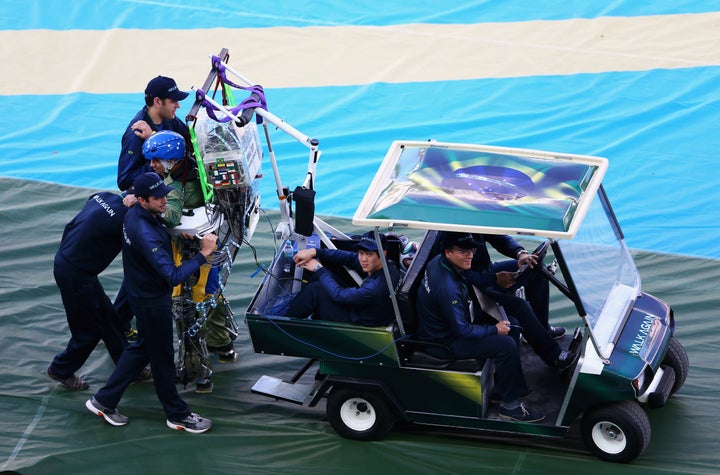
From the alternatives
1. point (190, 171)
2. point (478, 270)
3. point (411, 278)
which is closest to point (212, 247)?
point (190, 171)

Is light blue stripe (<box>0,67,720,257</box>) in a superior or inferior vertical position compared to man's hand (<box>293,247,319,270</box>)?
inferior

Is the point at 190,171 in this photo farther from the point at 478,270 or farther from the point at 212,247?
the point at 478,270

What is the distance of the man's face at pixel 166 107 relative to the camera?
6.54 m

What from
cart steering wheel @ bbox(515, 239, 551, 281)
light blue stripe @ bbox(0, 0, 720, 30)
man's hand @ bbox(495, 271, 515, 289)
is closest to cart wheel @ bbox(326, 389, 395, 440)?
man's hand @ bbox(495, 271, 515, 289)

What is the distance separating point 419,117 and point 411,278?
5.53m

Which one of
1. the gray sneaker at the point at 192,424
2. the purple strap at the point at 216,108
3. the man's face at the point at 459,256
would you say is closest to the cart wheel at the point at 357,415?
the gray sneaker at the point at 192,424

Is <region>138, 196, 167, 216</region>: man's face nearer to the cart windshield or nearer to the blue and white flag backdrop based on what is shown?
the cart windshield

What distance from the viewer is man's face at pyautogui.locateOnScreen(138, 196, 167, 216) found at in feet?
18.0

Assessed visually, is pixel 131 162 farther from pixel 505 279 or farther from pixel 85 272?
pixel 505 279

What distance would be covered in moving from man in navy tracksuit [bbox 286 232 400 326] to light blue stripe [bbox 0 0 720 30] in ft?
24.5

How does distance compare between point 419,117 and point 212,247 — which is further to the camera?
point 419,117

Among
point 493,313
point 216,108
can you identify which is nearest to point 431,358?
point 493,313

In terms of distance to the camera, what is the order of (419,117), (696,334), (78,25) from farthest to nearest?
(78,25) → (419,117) → (696,334)

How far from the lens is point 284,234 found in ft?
20.8
